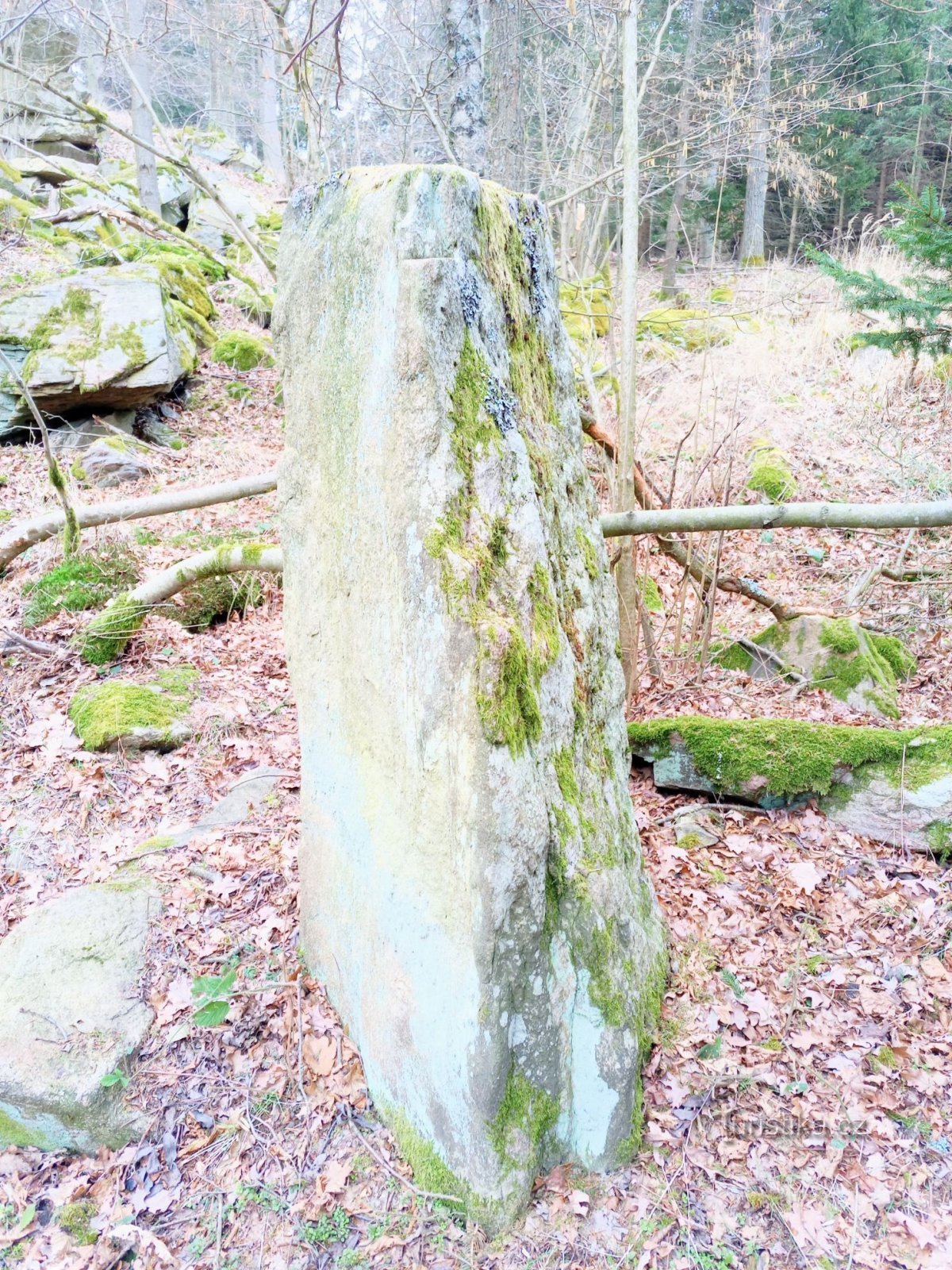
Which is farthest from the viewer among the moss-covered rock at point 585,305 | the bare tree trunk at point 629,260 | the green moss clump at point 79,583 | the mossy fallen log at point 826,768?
the moss-covered rock at point 585,305

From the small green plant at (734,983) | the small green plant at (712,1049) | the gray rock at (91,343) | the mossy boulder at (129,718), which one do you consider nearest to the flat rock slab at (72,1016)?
the mossy boulder at (129,718)

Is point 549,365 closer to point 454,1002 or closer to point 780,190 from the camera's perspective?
point 454,1002

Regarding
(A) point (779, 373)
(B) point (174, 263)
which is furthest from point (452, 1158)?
(B) point (174, 263)

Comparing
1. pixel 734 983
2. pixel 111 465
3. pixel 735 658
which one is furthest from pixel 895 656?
pixel 111 465

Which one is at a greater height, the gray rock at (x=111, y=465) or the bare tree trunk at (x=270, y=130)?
the bare tree trunk at (x=270, y=130)

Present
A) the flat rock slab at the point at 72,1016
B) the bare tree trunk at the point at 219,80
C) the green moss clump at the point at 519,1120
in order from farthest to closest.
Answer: the bare tree trunk at the point at 219,80 < the flat rock slab at the point at 72,1016 < the green moss clump at the point at 519,1120

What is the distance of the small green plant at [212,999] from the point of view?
2.93 metres

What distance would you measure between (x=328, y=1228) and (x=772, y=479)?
7.48 meters

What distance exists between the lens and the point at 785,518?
3.87 meters

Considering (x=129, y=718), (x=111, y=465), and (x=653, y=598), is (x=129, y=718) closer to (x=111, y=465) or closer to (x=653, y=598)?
(x=653, y=598)

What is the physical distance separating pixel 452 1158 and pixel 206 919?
1.53 meters

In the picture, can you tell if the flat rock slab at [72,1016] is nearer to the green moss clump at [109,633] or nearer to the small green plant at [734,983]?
the green moss clump at [109,633]

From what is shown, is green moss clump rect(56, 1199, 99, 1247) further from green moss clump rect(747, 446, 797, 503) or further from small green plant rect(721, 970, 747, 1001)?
green moss clump rect(747, 446, 797, 503)

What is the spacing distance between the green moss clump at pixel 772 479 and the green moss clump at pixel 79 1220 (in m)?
7.39
